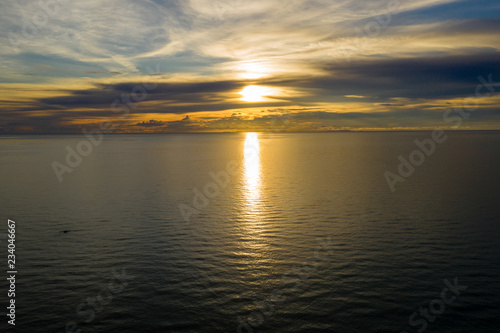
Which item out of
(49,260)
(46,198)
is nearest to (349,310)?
(49,260)

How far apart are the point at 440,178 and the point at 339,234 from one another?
60264 millimetres

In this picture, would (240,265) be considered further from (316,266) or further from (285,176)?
(285,176)

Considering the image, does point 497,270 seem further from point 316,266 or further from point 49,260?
point 49,260

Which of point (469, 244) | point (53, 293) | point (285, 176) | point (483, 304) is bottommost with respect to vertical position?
point (483, 304)

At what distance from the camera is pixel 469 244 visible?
4291cm

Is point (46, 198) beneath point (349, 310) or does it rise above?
above

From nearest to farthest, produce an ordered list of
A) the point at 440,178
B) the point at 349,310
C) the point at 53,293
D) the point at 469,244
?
the point at 349,310 → the point at 53,293 → the point at 469,244 → the point at 440,178

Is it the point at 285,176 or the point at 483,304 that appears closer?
→ the point at 483,304

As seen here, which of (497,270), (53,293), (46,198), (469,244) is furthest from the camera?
(46,198)

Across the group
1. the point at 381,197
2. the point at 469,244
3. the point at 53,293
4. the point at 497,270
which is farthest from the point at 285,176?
the point at 53,293

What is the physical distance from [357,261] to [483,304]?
463 inches

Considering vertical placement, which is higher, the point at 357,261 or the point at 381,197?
the point at 381,197

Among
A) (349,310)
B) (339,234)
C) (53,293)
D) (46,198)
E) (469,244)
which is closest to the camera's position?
(349,310)

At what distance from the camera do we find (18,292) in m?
31.5
